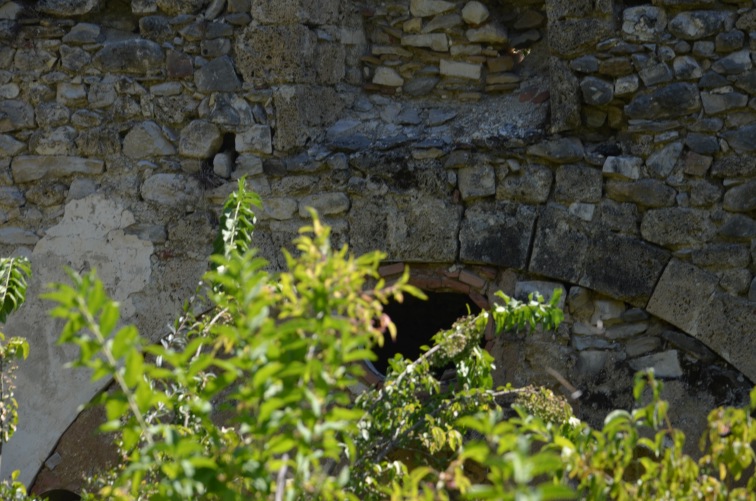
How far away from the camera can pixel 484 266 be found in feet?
13.2

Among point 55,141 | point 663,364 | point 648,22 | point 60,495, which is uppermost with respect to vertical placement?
point 648,22

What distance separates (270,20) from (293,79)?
268 millimetres

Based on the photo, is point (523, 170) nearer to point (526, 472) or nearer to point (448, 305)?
point (448, 305)

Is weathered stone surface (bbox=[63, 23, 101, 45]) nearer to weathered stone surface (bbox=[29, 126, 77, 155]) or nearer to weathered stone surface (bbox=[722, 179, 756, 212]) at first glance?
weathered stone surface (bbox=[29, 126, 77, 155])

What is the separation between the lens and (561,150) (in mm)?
3914

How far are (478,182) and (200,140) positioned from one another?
47.7 inches

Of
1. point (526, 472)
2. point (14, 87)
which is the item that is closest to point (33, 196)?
point (14, 87)

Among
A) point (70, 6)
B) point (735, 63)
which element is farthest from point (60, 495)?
point (735, 63)

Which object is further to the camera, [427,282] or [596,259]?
[427,282]

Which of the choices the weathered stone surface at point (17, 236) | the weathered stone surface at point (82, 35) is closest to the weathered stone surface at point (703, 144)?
the weathered stone surface at point (82, 35)

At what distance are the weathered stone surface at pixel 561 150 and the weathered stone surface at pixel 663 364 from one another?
81 cm

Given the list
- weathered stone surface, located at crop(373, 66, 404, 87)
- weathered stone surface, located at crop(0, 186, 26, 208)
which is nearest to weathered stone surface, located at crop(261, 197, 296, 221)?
weathered stone surface, located at crop(373, 66, 404, 87)

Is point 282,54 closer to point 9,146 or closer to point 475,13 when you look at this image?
point 475,13

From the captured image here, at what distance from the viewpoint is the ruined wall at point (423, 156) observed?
3748 mm
